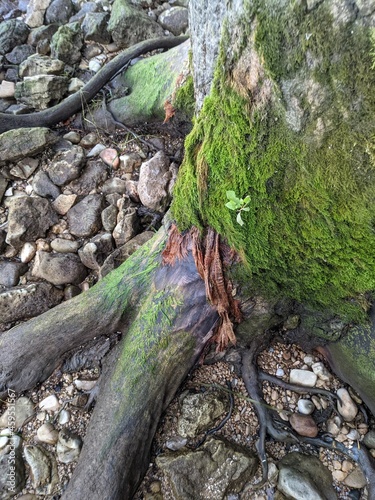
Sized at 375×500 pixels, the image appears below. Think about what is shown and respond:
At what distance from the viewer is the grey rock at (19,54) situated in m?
4.88

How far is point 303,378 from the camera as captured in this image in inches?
100

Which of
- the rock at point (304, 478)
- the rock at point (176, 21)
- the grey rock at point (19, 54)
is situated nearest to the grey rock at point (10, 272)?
the rock at point (304, 478)

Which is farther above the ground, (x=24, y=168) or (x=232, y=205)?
(x=24, y=168)

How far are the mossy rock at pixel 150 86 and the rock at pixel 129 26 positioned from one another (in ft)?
2.47

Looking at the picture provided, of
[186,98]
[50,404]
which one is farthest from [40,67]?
[50,404]

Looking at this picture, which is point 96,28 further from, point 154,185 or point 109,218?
point 109,218

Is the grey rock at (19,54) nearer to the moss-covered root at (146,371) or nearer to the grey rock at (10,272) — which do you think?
the grey rock at (10,272)

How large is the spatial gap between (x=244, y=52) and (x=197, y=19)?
52cm

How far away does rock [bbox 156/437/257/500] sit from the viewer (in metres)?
2.17

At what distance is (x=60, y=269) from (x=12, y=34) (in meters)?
3.76

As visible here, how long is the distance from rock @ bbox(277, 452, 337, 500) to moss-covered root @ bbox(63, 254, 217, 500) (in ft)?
2.70

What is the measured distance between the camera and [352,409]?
2398 mm

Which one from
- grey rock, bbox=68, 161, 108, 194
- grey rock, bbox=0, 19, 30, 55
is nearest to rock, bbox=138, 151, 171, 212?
grey rock, bbox=68, 161, 108, 194

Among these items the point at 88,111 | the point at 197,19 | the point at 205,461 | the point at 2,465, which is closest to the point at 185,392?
the point at 205,461
